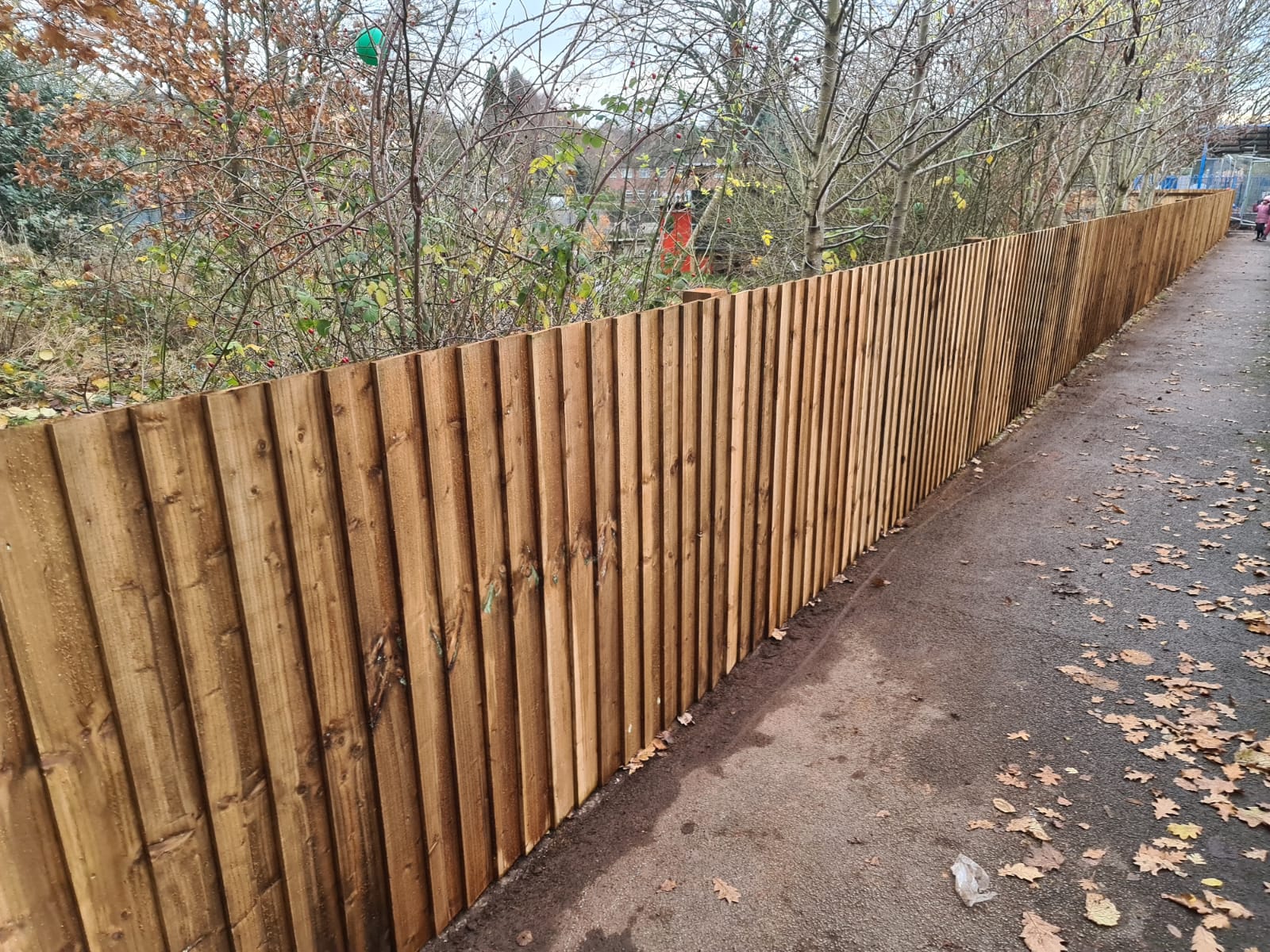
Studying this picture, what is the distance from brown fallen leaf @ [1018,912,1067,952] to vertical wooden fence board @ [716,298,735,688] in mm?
1580

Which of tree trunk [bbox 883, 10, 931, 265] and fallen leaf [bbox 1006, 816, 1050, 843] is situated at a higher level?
tree trunk [bbox 883, 10, 931, 265]

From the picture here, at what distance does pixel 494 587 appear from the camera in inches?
96.9

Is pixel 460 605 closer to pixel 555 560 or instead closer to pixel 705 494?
pixel 555 560

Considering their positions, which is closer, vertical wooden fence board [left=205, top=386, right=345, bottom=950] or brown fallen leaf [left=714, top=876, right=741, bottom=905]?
vertical wooden fence board [left=205, top=386, right=345, bottom=950]

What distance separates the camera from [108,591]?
151 centimetres

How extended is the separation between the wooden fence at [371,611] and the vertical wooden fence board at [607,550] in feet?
0.05

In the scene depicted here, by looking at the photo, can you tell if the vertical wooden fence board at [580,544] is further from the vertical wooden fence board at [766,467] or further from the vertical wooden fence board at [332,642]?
the vertical wooden fence board at [766,467]

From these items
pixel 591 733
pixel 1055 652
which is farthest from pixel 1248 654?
pixel 591 733

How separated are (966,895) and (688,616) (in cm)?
143

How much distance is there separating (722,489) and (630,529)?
26.6 inches

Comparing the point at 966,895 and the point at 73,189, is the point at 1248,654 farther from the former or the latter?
the point at 73,189

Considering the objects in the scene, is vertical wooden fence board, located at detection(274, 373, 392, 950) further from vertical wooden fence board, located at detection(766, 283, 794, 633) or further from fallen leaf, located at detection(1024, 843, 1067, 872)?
→ vertical wooden fence board, located at detection(766, 283, 794, 633)

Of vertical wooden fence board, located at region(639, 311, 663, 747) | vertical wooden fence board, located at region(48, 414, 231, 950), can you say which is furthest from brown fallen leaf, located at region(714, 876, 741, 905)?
vertical wooden fence board, located at region(48, 414, 231, 950)

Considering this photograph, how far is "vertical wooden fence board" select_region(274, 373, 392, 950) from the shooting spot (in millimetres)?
1812
